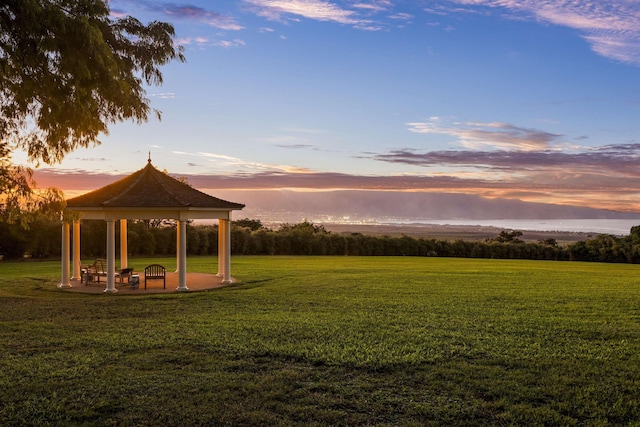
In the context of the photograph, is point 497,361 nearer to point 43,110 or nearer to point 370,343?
point 370,343

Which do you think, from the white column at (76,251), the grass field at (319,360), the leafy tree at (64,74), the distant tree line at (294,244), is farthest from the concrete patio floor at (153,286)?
the distant tree line at (294,244)

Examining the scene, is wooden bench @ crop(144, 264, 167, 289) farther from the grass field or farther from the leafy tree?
the leafy tree

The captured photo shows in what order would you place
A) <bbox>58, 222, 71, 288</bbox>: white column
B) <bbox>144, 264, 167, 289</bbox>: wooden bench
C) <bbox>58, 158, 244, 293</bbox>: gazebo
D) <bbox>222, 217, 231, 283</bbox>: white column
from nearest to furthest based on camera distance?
<bbox>58, 158, 244, 293</bbox>: gazebo, <bbox>144, 264, 167, 289</bbox>: wooden bench, <bbox>58, 222, 71, 288</bbox>: white column, <bbox>222, 217, 231, 283</bbox>: white column

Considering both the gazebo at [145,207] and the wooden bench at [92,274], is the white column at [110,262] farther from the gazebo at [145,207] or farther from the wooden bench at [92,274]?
the wooden bench at [92,274]

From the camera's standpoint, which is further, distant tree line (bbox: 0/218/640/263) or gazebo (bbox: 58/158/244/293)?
distant tree line (bbox: 0/218/640/263)

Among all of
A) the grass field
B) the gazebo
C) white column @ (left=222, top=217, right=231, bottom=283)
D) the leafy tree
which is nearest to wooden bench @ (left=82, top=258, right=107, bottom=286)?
the gazebo

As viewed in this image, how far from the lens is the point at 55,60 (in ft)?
32.1

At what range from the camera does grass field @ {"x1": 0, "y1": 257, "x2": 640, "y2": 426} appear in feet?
23.0

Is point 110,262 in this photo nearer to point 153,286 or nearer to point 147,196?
point 153,286

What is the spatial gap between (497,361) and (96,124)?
856cm

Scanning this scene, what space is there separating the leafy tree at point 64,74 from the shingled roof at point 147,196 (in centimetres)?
624

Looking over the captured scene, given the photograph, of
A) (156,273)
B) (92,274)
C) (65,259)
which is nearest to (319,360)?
(156,273)

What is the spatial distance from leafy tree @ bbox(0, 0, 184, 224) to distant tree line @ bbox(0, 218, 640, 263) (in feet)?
71.6

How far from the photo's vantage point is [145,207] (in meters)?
18.8
